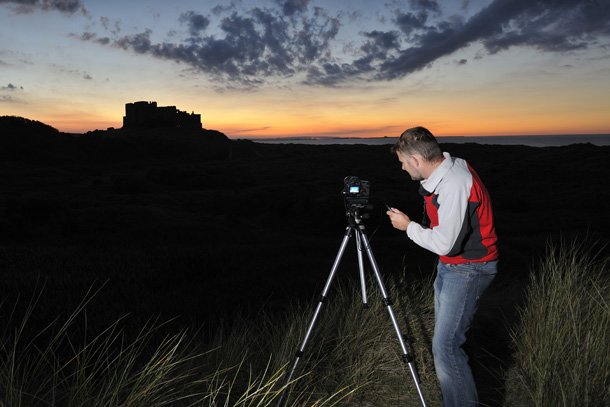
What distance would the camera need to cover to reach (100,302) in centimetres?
1002

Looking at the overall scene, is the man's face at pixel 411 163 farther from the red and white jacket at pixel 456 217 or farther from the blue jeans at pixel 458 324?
the blue jeans at pixel 458 324

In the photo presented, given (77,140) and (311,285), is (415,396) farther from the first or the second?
(77,140)

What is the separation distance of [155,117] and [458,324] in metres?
139

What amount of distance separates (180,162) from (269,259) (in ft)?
188

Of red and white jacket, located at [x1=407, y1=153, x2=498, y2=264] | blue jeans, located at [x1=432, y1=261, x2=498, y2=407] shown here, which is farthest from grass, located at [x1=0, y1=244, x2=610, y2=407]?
red and white jacket, located at [x1=407, y1=153, x2=498, y2=264]

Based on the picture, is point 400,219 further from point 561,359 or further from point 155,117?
point 155,117

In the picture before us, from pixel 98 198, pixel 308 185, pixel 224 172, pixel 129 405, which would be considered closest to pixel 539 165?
pixel 308 185

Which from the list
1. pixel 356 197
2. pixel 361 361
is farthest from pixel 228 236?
pixel 356 197

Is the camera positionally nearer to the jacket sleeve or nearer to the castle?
the jacket sleeve

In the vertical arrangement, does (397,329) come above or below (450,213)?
below

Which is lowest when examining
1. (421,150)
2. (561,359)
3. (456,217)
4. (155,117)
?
(561,359)

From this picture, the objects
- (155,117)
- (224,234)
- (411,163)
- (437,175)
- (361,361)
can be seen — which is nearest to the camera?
(437,175)

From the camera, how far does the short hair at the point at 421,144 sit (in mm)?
2803

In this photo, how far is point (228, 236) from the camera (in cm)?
1939
